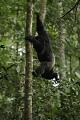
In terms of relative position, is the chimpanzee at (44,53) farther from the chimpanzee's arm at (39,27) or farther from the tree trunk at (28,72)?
the tree trunk at (28,72)

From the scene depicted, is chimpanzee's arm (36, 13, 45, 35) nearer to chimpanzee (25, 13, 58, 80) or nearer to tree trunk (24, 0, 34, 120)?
chimpanzee (25, 13, 58, 80)

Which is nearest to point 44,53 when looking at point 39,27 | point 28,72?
point 39,27

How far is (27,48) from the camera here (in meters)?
4.61

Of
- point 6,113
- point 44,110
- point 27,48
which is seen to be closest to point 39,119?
point 44,110

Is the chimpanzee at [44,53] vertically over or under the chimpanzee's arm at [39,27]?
under

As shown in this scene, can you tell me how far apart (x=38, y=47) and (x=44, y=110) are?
1.78m

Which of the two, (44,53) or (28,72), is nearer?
(28,72)

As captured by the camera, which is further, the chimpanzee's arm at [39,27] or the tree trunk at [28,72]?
the chimpanzee's arm at [39,27]

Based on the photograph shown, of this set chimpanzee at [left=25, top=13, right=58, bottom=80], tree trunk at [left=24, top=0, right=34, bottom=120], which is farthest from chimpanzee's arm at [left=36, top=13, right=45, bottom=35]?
tree trunk at [left=24, top=0, right=34, bottom=120]

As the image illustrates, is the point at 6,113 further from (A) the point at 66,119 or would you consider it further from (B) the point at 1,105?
(A) the point at 66,119

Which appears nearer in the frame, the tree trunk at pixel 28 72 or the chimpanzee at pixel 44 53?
the tree trunk at pixel 28 72

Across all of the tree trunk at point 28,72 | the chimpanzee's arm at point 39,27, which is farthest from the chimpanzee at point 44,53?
the tree trunk at point 28,72

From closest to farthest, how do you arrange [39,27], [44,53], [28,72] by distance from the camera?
[28,72] → [39,27] → [44,53]

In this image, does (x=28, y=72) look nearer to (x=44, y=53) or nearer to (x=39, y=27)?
(x=39, y=27)
